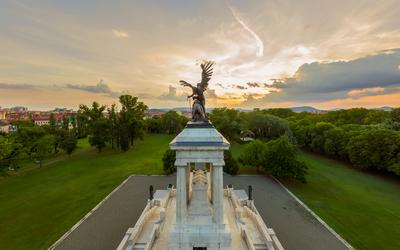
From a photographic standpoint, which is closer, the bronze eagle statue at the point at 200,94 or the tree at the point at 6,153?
the bronze eagle statue at the point at 200,94

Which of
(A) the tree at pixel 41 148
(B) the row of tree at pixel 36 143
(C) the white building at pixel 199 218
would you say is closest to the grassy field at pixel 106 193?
(A) the tree at pixel 41 148

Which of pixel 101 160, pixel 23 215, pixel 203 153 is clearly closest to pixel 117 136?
pixel 101 160

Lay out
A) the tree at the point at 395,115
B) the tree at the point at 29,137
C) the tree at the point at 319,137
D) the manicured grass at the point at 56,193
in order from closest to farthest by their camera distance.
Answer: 1. the manicured grass at the point at 56,193
2. the tree at the point at 29,137
3. the tree at the point at 319,137
4. the tree at the point at 395,115

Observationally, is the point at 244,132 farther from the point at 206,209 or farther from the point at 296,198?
the point at 206,209

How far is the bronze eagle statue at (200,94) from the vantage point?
14.3 meters

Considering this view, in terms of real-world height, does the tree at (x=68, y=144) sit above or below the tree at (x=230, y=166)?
above

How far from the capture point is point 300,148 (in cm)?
5284

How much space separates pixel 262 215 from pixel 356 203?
10.3 meters

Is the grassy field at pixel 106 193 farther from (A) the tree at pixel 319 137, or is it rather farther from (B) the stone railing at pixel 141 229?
(B) the stone railing at pixel 141 229

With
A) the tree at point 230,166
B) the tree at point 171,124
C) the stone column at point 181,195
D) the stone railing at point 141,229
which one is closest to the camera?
the stone column at point 181,195

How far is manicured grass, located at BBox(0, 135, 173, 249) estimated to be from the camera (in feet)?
56.5

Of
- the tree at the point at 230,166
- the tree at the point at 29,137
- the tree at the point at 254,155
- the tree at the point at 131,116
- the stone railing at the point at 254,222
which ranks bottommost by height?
the stone railing at the point at 254,222

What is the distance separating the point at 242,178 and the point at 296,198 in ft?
25.2

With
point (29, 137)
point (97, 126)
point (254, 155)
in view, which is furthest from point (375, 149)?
point (29, 137)
